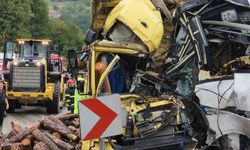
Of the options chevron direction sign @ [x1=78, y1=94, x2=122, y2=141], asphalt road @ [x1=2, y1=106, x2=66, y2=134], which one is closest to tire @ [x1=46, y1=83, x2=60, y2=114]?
asphalt road @ [x1=2, y1=106, x2=66, y2=134]

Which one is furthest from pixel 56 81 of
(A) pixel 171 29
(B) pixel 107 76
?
(B) pixel 107 76

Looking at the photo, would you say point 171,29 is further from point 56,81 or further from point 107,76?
point 56,81

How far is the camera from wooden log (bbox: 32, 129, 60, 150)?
10.8 metres

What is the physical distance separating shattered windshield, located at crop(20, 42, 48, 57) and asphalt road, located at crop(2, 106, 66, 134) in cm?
235

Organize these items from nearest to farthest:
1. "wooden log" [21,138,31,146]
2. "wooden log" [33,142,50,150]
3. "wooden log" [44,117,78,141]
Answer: "wooden log" [33,142,50,150], "wooden log" [21,138,31,146], "wooden log" [44,117,78,141]

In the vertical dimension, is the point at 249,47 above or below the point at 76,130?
above

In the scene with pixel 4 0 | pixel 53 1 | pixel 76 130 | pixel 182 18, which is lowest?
pixel 76 130

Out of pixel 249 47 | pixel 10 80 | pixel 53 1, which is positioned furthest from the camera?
pixel 53 1

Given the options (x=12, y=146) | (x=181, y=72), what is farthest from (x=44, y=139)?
(x=181, y=72)

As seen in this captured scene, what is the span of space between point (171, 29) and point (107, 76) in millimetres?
2347

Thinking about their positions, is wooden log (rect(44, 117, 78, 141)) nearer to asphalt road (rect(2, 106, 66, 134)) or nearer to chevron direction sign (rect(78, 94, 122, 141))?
asphalt road (rect(2, 106, 66, 134))

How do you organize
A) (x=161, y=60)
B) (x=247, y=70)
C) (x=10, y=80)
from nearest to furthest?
(x=247, y=70) < (x=161, y=60) < (x=10, y=80)

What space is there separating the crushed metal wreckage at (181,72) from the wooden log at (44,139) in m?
2.51

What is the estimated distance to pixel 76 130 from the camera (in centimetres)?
1199
